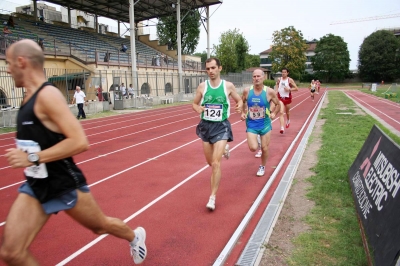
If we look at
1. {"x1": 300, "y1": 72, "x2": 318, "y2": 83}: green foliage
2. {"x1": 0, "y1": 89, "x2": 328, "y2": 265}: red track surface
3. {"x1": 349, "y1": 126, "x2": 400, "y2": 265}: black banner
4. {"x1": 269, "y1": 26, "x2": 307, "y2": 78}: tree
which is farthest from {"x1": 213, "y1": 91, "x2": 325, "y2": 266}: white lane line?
{"x1": 300, "y1": 72, "x2": 318, "y2": 83}: green foliage

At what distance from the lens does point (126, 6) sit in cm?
3662

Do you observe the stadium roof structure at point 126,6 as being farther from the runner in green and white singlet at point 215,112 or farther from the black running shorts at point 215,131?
the black running shorts at point 215,131

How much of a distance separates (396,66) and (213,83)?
73539 mm

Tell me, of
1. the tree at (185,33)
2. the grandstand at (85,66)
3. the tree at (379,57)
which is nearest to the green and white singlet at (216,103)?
the grandstand at (85,66)

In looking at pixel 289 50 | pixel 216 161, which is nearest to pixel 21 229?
pixel 216 161

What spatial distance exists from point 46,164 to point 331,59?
3003 inches

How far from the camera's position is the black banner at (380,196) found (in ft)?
8.79

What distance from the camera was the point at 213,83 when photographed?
4.91m

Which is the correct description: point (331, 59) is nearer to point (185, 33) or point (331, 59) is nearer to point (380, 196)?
point (185, 33)

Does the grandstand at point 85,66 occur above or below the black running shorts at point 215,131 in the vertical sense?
above

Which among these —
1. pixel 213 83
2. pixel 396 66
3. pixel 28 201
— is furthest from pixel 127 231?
pixel 396 66

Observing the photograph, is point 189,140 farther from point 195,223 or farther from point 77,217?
point 77,217

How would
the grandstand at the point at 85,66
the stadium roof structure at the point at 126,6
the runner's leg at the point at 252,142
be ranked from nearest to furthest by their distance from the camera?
the runner's leg at the point at 252,142 → the grandstand at the point at 85,66 → the stadium roof structure at the point at 126,6

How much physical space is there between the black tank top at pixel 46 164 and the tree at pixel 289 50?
220 ft
